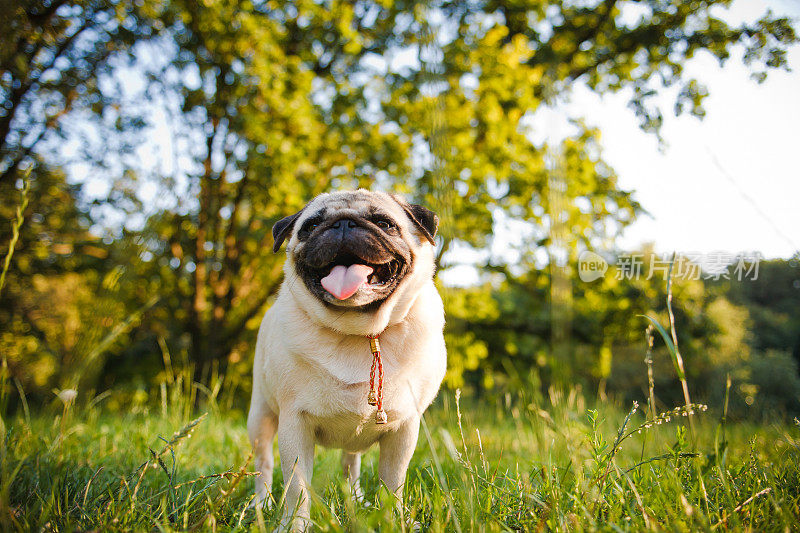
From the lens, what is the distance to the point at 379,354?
2309 mm

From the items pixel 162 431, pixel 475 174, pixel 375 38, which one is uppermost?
pixel 375 38

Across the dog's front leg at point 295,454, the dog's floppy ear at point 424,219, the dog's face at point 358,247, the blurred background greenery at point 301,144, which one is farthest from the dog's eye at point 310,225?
the blurred background greenery at point 301,144

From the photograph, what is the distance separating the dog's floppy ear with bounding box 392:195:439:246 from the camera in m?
2.69

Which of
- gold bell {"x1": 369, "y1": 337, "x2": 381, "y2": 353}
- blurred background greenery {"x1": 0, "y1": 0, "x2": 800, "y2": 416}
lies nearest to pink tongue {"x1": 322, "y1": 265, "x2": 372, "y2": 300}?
gold bell {"x1": 369, "y1": 337, "x2": 381, "y2": 353}

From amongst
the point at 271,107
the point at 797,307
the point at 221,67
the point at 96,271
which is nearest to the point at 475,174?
the point at 271,107

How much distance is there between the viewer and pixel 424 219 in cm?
280

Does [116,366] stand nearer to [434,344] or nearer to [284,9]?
[284,9]

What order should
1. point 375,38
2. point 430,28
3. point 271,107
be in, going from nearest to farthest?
1. point 430,28
2. point 271,107
3. point 375,38

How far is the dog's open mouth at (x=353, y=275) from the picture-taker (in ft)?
7.43

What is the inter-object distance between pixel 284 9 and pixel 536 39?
5.51 meters

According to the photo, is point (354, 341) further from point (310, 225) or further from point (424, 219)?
point (424, 219)

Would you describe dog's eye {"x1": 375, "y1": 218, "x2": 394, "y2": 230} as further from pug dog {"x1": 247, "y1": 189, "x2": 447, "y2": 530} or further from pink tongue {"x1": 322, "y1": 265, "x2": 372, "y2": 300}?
pink tongue {"x1": 322, "y1": 265, "x2": 372, "y2": 300}

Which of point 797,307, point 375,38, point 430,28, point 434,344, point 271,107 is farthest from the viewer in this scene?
point 797,307

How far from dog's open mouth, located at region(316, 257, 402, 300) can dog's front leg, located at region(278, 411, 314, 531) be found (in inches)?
28.1
